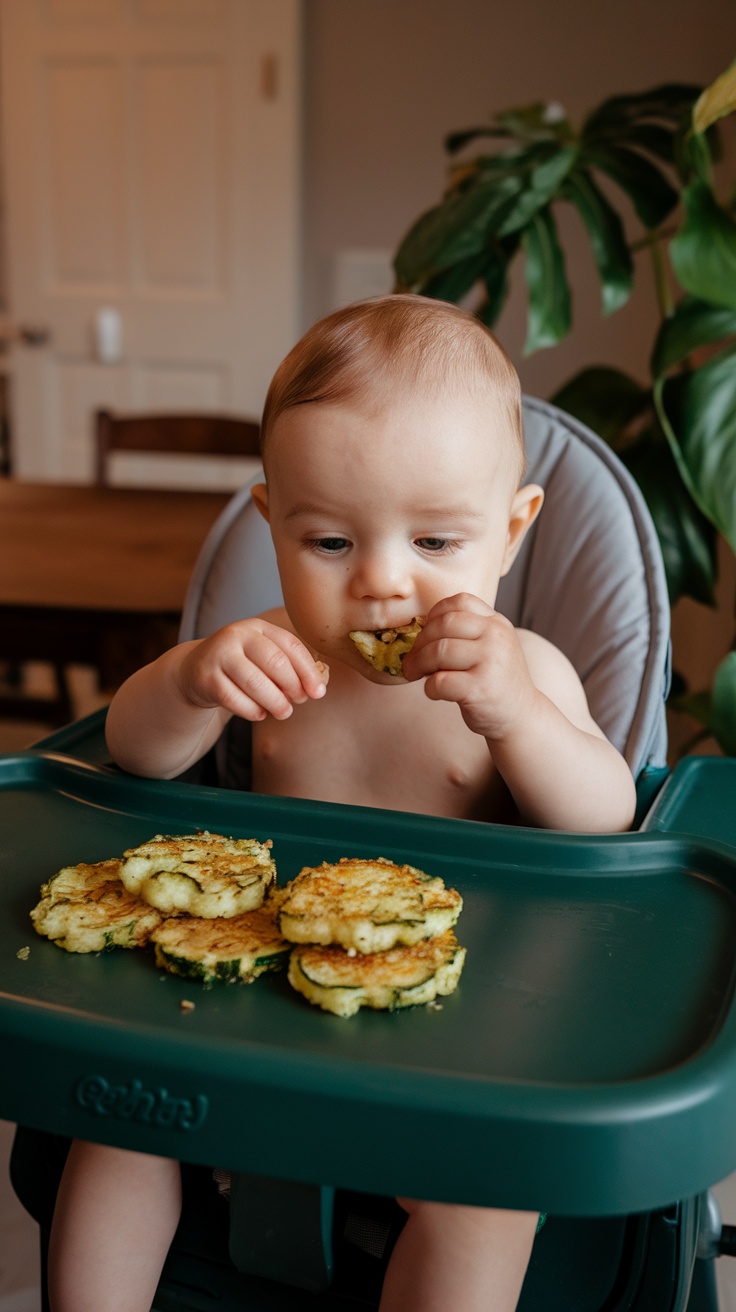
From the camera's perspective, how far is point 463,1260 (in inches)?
25.9

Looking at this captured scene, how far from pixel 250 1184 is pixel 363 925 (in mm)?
207

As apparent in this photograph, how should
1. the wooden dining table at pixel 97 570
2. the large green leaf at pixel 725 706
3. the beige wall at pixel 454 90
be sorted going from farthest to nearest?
the beige wall at pixel 454 90, the wooden dining table at pixel 97 570, the large green leaf at pixel 725 706

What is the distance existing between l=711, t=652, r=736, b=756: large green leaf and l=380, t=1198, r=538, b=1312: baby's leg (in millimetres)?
589

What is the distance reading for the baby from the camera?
0.73 m

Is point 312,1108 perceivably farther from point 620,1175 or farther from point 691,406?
point 691,406

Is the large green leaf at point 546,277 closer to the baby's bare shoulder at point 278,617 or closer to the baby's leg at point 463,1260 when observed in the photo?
the baby's bare shoulder at point 278,617

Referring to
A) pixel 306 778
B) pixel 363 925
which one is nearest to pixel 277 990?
pixel 363 925

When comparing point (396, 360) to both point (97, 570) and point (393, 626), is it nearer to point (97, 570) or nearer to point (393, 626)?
point (393, 626)

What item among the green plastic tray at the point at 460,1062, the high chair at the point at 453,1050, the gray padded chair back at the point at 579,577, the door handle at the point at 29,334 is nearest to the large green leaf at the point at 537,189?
the gray padded chair back at the point at 579,577

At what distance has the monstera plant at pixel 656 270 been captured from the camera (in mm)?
1248

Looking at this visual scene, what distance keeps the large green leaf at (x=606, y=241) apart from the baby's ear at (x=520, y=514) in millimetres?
653

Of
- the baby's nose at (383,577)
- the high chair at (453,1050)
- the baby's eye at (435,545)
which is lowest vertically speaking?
the high chair at (453,1050)

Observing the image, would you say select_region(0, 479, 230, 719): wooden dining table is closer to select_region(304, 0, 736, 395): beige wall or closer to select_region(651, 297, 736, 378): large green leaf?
select_region(651, 297, 736, 378): large green leaf

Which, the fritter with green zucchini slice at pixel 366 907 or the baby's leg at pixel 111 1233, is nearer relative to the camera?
the fritter with green zucchini slice at pixel 366 907
